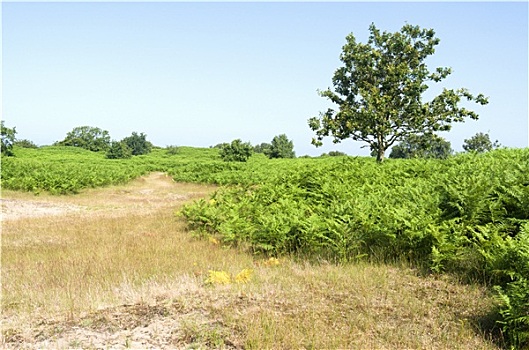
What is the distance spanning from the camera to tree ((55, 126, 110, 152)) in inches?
3770

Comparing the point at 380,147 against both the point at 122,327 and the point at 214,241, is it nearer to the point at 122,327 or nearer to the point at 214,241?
the point at 214,241

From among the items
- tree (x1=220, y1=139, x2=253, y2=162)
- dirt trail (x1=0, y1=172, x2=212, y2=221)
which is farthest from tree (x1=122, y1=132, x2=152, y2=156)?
dirt trail (x1=0, y1=172, x2=212, y2=221)

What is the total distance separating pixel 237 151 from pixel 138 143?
168ft

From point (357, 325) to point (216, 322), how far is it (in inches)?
65.7

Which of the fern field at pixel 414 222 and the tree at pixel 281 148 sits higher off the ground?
the tree at pixel 281 148

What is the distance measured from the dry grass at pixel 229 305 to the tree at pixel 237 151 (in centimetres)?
4512

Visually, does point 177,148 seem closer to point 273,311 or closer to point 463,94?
point 463,94

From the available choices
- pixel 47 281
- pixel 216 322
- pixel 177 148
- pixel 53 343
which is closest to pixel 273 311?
pixel 216 322

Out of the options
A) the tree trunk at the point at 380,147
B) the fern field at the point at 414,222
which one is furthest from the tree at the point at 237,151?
the fern field at the point at 414,222

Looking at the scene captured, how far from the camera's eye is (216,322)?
15.7 ft

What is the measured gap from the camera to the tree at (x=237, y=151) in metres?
53.7

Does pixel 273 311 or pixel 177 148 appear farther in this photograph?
pixel 177 148

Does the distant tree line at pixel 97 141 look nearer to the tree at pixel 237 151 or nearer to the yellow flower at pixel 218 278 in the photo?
the tree at pixel 237 151

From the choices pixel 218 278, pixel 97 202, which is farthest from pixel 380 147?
pixel 218 278
